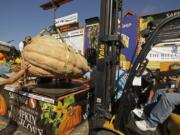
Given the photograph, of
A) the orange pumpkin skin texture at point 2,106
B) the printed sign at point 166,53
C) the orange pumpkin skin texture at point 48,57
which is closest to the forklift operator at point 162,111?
the orange pumpkin skin texture at point 48,57

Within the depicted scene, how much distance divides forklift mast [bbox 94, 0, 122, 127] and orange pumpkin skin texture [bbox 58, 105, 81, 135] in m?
0.42

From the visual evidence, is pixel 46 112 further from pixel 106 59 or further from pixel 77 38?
pixel 77 38

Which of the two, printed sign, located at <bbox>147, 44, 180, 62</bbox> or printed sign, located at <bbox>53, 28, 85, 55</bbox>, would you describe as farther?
printed sign, located at <bbox>53, 28, 85, 55</bbox>

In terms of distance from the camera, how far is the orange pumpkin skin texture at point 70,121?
10.6 feet

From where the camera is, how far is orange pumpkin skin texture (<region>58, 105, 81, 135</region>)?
3.22 meters

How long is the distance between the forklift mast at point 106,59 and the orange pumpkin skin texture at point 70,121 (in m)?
0.42

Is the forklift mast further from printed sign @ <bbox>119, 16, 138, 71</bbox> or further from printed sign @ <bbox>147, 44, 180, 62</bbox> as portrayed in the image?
printed sign @ <bbox>119, 16, 138, 71</bbox>

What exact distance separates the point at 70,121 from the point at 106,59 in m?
1.30

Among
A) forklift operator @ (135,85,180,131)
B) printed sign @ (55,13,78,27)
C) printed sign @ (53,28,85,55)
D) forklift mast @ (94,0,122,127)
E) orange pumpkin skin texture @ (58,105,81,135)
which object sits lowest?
orange pumpkin skin texture @ (58,105,81,135)

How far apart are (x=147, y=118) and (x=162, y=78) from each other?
151cm

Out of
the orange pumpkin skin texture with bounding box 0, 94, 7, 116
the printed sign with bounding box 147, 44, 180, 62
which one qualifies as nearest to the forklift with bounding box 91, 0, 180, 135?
the orange pumpkin skin texture with bounding box 0, 94, 7, 116

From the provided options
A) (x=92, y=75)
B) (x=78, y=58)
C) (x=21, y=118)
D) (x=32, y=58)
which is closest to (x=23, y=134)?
(x=21, y=118)

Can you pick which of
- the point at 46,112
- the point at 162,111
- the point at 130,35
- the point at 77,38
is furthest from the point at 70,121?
the point at 77,38

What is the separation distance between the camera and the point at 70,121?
342 cm
